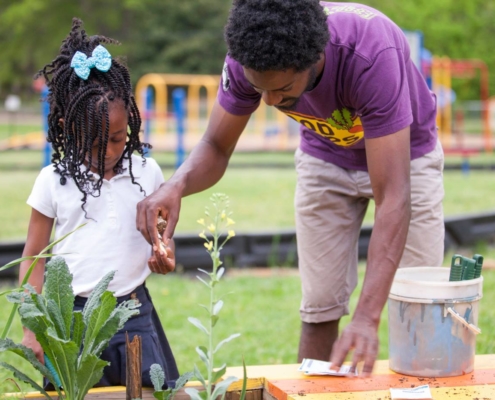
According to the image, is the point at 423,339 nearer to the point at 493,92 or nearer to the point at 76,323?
the point at 76,323

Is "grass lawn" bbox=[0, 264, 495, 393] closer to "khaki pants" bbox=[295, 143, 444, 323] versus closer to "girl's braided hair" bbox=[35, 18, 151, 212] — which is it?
"khaki pants" bbox=[295, 143, 444, 323]

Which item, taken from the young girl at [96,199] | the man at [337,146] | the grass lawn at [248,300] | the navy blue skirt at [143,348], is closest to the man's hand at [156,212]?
the man at [337,146]

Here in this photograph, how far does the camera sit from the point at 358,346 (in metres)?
1.95

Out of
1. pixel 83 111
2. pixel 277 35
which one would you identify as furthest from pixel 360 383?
pixel 83 111

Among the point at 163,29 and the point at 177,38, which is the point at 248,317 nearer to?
the point at 163,29

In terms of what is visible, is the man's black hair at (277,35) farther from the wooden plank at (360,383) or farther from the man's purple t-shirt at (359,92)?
the wooden plank at (360,383)

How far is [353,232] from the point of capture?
Answer: 307cm

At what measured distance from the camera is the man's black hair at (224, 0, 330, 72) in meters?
2.12

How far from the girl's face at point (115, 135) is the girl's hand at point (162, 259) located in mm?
370

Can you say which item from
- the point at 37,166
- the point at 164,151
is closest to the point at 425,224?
Result: the point at 37,166

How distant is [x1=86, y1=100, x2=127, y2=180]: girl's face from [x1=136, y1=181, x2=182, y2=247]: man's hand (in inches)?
7.2

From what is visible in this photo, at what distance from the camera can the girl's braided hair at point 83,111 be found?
7.80 ft

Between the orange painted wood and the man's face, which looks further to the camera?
the orange painted wood

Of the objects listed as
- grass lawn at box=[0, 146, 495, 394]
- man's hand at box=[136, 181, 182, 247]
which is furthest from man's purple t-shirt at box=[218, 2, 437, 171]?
grass lawn at box=[0, 146, 495, 394]
